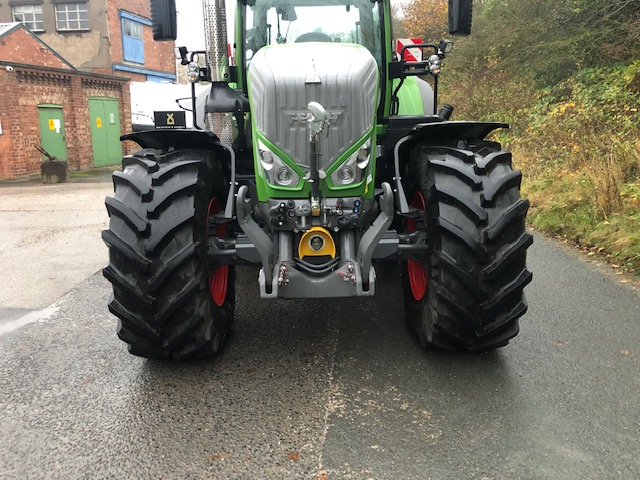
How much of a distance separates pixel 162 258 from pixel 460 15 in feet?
8.71

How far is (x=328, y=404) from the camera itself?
3.00 m

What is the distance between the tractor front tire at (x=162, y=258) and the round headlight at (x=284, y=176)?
46 centimetres

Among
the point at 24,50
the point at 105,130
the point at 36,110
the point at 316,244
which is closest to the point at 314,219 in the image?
the point at 316,244

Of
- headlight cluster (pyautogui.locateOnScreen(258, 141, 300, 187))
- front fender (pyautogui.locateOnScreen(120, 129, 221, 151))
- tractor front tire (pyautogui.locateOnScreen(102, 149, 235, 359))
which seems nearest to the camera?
tractor front tire (pyautogui.locateOnScreen(102, 149, 235, 359))

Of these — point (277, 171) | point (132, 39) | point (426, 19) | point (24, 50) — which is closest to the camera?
point (277, 171)

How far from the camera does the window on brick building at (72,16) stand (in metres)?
28.8

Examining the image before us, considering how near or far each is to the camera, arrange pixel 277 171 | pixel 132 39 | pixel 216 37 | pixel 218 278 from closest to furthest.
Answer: pixel 277 171 → pixel 218 278 → pixel 216 37 → pixel 132 39

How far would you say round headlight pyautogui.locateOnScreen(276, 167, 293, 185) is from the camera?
126 inches

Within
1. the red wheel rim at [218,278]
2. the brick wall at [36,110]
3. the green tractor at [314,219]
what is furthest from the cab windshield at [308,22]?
the brick wall at [36,110]

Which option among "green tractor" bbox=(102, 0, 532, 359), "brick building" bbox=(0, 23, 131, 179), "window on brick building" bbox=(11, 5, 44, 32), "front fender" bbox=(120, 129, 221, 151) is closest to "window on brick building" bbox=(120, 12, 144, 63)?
"window on brick building" bbox=(11, 5, 44, 32)

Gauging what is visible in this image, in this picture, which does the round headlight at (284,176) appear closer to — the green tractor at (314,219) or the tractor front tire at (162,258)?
the green tractor at (314,219)

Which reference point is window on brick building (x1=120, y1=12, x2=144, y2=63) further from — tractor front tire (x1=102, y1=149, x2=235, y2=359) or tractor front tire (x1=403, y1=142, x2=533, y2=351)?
tractor front tire (x1=403, y1=142, x2=533, y2=351)

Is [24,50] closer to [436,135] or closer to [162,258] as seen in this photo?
[162,258]

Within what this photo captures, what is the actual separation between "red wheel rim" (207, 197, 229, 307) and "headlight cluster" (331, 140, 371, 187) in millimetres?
846
